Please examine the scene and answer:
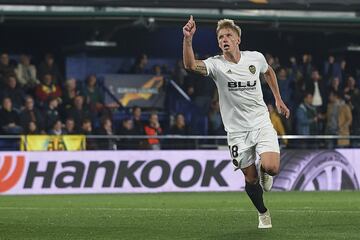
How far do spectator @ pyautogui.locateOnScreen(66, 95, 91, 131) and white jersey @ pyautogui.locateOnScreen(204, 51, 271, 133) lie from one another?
1220 cm

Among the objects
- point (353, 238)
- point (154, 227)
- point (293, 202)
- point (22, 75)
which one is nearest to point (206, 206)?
point (293, 202)

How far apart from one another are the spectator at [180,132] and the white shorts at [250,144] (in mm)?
11714

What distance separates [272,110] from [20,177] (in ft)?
22.3

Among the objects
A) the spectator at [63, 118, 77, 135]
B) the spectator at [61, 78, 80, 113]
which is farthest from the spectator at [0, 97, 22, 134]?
the spectator at [61, 78, 80, 113]

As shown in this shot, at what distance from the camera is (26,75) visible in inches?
933

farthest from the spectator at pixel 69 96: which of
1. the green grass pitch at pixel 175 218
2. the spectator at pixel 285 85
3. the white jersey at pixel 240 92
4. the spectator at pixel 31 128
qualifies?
the white jersey at pixel 240 92

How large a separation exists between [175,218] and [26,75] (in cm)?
1198

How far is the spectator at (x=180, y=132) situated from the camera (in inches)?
891

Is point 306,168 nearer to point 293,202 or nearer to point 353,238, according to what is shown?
point 293,202

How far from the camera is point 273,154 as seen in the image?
34.8 feet

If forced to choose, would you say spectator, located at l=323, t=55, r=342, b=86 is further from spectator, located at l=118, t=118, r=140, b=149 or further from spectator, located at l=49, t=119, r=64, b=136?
spectator, located at l=49, t=119, r=64, b=136

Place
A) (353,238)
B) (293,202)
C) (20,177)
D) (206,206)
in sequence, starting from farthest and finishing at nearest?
(20,177), (293,202), (206,206), (353,238)

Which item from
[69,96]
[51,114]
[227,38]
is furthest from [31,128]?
[227,38]

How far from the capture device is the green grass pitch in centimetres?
1026
